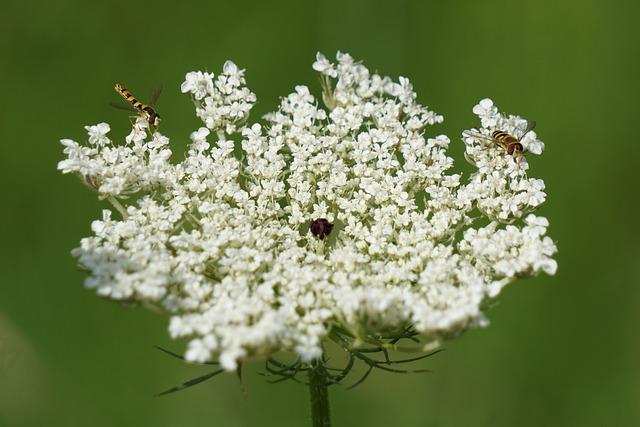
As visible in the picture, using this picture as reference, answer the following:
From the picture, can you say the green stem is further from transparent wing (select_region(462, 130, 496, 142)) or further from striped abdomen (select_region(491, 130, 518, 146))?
striped abdomen (select_region(491, 130, 518, 146))

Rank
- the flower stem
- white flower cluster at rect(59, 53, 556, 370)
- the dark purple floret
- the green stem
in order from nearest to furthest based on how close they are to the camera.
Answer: white flower cluster at rect(59, 53, 556, 370) < the flower stem < the green stem < the dark purple floret

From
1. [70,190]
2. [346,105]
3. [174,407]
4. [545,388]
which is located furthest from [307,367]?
[70,190]

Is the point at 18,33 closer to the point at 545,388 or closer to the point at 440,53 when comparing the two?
the point at 440,53

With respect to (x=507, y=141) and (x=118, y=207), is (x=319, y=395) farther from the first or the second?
(x=507, y=141)

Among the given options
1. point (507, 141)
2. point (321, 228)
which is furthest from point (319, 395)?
point (507, 141)

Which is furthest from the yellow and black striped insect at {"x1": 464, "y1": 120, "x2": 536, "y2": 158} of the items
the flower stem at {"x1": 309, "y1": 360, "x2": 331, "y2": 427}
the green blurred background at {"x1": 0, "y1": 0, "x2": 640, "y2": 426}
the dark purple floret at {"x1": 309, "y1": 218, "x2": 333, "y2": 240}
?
the green blurred background at {"x1": 0, "y1": 0, "x2": 640, "y2": 426}

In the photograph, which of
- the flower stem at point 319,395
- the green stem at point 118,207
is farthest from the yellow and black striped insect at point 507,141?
the green stem at point 118,207

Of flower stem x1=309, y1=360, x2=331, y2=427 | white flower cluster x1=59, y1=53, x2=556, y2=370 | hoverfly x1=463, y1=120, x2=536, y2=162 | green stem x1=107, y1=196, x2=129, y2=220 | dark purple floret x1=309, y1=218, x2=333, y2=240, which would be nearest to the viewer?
white flower cluster x1=59, y1=53, x2=556, y2=370

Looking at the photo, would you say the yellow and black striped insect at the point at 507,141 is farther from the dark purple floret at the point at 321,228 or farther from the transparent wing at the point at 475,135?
the dark purple floret at the point at 321,228
